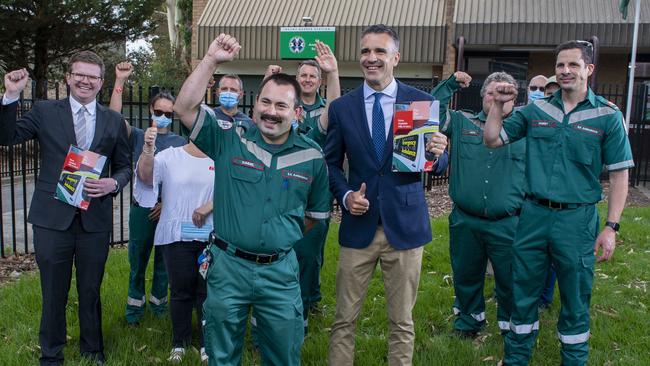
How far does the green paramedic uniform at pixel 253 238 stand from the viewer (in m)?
3.43

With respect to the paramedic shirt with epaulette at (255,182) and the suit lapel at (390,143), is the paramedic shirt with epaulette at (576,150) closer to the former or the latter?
the suit lapel at (390,143)

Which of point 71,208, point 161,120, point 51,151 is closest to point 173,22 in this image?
point 161,120

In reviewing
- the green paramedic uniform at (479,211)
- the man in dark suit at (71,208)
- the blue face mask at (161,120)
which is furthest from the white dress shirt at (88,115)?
the green paramedic uniform at (479,211)

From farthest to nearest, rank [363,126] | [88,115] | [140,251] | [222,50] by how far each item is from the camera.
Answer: [140,251]
[88,115]
[363,126]
[222,50]

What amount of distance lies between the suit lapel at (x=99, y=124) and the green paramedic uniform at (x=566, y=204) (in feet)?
9.44

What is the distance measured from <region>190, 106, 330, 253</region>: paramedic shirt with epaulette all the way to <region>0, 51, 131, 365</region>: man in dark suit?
3.73 ft

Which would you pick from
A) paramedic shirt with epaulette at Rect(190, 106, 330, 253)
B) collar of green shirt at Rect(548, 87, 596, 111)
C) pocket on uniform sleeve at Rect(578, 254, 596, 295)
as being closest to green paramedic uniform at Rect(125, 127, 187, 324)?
paramedic shirt with epaulette at Rect(190, 106, 330, 253)

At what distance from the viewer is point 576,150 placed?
4.26 meters

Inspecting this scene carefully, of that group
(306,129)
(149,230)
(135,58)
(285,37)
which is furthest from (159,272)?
(135,58)

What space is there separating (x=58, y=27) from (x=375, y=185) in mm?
19540

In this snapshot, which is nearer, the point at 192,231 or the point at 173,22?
the point at 192,231

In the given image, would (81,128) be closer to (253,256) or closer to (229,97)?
(229,97)

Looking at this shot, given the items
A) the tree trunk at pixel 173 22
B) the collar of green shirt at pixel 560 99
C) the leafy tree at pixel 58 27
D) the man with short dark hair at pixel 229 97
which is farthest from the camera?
the tree trunk at pixel 173 22

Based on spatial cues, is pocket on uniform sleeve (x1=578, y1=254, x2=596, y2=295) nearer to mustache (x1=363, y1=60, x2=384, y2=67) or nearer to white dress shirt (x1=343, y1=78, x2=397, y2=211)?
white dress shirt (x1=343, y1=78, x2=397, y2=211)
